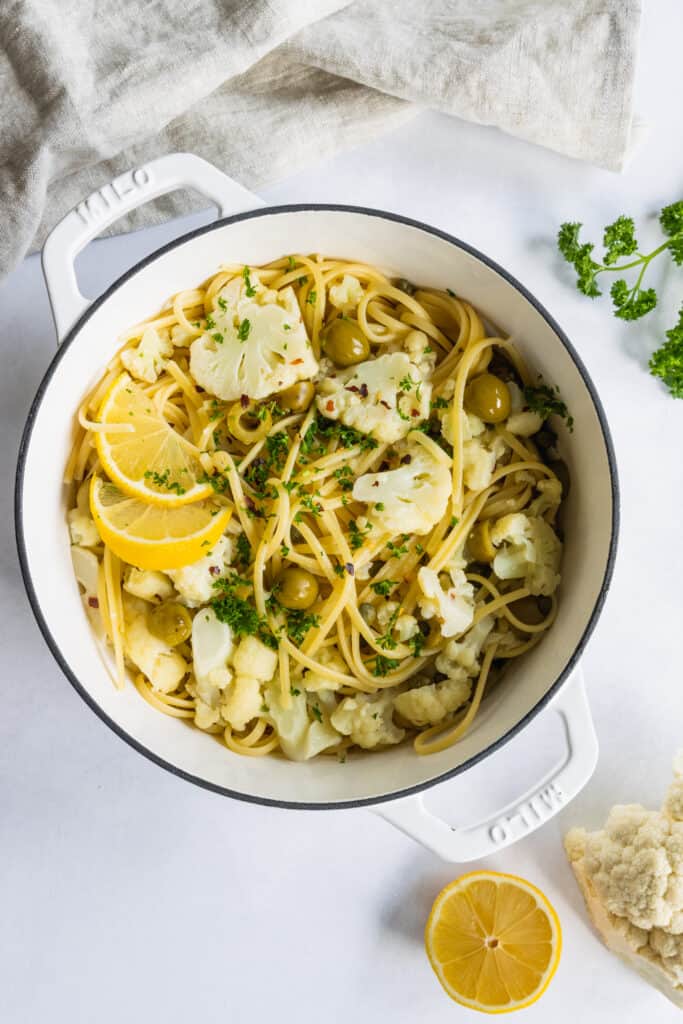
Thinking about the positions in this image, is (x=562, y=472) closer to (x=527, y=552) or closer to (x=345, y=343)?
(x=527, y=552)

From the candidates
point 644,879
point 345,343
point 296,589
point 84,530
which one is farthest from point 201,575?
point 644,879

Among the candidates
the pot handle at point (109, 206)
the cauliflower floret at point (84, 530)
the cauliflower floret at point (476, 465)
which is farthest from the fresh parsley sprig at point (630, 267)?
the cauliflower floret at point (84, 530)

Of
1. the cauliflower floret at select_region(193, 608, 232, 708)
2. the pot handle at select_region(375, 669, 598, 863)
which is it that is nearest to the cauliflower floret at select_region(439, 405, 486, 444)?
the pot handle at select_region(375, 669, 598, 863)

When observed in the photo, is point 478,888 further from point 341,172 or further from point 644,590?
point 341,172

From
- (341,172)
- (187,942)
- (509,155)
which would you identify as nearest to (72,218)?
(341,172)

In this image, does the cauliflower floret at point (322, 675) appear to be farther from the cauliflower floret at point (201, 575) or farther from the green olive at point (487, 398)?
the green olive at point (487, 398)

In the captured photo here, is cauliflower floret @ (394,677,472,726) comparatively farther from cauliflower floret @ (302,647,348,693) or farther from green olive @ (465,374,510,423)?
green olive @ (465,374,510,423)
